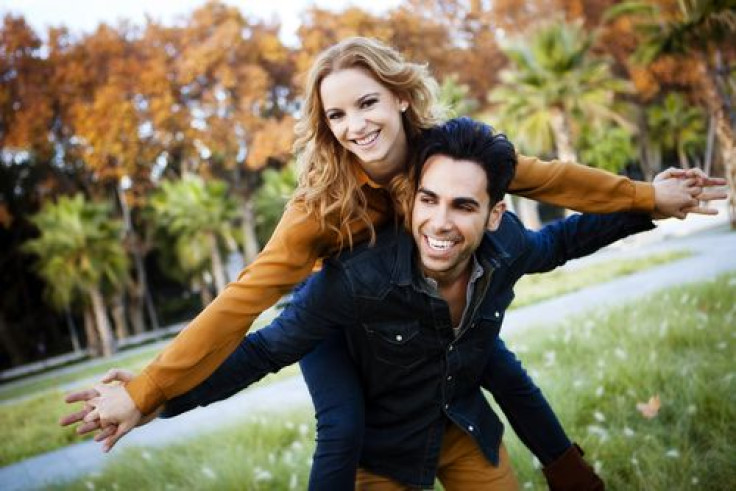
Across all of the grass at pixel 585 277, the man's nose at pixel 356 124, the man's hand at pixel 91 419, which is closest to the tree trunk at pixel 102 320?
the grass at pixel 585 277

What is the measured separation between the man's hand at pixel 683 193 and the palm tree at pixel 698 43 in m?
15.7

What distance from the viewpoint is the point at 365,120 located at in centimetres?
294

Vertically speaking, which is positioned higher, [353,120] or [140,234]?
[140,234]

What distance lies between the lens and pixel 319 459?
254cm

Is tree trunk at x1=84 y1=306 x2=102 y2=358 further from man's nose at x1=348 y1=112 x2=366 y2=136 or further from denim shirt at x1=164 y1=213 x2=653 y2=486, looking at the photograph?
denim shirt at x1=164 y1=213 x2=653 y2=486

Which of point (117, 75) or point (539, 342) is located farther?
point (117, 75)

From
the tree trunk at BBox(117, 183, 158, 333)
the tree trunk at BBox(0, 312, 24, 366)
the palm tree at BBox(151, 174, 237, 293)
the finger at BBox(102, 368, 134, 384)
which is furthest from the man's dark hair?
the tree trunk at BBox(0, 312, 24, 366)

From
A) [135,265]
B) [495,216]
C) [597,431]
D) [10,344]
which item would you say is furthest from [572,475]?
[135,265]

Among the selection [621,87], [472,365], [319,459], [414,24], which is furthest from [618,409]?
[414,24]

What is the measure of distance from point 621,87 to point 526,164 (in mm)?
20097

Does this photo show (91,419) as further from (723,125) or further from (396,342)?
(723,125)

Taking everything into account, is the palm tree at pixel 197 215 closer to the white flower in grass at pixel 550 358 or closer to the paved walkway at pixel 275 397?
the paved walkway at pixel 275 397

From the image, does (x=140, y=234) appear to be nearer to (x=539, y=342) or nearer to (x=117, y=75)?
(x=117, y=75)

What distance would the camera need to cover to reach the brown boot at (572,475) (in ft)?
9.86
